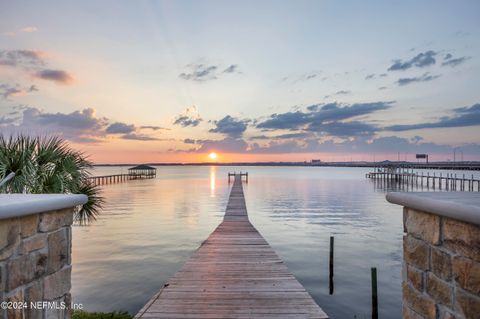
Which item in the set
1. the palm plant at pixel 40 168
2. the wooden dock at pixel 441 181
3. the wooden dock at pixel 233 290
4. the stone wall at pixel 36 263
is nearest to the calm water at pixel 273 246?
Answer: the wooden dock at pixel 233 290

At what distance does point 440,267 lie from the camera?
115 inches

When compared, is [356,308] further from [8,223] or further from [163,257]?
[8,223]

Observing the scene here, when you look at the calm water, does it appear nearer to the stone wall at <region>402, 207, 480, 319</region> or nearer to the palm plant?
the palm plant

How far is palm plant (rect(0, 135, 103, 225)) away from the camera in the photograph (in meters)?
6.70

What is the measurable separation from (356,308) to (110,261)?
452 inches

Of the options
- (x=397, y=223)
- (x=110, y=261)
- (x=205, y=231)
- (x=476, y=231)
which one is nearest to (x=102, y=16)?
(x=110, y=261)

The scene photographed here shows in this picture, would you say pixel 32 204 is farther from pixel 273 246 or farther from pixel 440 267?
pixel 273 246

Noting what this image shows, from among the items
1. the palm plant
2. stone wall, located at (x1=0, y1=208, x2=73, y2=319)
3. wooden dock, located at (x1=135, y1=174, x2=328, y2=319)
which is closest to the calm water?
wooden dock, located at (x1=135, y1=174, x2=328, y2=319)

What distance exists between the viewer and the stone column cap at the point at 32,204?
2.75 metres

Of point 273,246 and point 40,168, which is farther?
point 273,246

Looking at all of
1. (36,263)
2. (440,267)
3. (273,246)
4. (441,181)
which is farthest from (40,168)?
(441,181)

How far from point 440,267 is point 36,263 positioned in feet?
12.2

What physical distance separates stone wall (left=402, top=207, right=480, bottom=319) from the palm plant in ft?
21.7

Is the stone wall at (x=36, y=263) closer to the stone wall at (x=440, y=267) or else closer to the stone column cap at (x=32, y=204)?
the stone column cap at (x=32, y=204)
